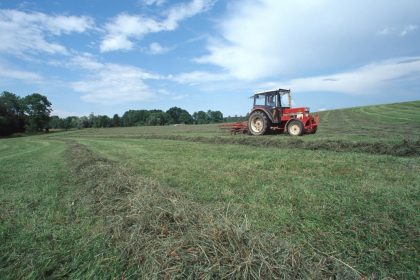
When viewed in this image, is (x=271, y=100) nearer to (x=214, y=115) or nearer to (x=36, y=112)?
(x=36, y=112)

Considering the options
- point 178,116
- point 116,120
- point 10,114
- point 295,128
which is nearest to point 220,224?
point 295,128

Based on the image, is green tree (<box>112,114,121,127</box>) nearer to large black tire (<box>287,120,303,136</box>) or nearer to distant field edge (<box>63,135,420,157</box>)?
large black tire (<box>287,120,303,136</box>)

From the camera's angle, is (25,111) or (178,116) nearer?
(25,111)

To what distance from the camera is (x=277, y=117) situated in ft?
51.5

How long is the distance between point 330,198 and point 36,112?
250 ft

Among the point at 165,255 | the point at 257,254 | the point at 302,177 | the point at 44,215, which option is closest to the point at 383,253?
the point at 257,254

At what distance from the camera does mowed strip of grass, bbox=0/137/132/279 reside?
2629 millimetres

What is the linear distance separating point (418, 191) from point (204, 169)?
439 cm

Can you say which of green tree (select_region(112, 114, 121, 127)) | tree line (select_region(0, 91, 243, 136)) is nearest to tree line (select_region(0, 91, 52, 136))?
tree line (select_region(0, 91, 243, 136))

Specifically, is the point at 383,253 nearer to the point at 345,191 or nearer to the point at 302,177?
the point at 345,191

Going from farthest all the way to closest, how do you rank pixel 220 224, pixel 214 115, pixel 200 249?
A: pixel 214 115, pixel 220 224, pixel 200 249

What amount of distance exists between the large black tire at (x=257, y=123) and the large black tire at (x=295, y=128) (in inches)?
61.2

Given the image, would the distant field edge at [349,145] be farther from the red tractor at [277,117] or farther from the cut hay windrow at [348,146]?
the red tractor at [277,117]

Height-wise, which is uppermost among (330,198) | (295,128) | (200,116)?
(200,116)
